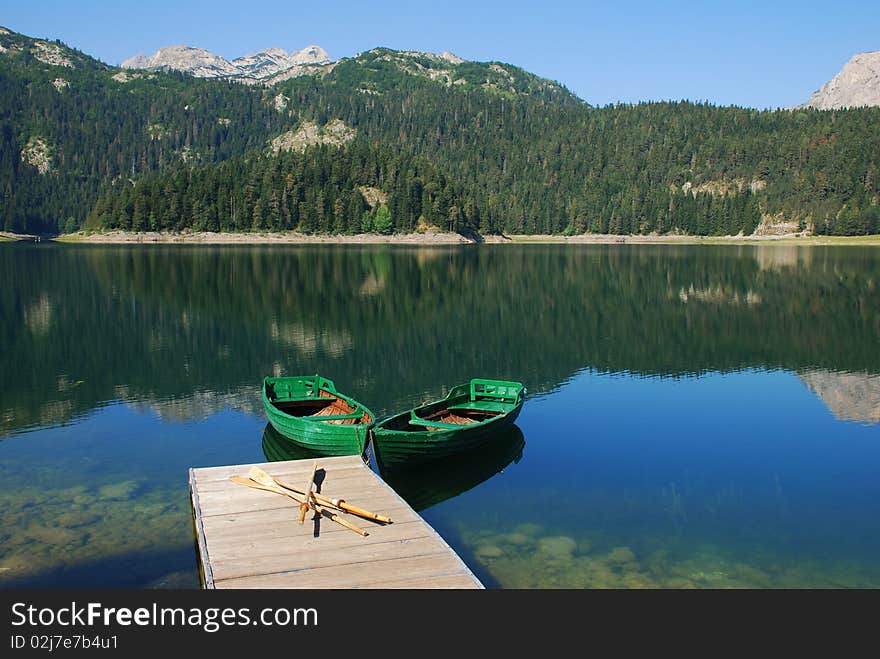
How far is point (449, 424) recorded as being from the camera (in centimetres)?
2917

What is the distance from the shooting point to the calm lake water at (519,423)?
21.0 metres

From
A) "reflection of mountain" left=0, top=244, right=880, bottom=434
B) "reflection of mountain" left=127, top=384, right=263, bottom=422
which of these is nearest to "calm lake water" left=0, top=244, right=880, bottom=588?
"reflection of mountain" left=127, top=384, right=263, bottom=422

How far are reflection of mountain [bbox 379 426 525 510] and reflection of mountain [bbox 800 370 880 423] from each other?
17.2 meters

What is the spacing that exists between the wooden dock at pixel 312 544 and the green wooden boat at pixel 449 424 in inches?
129

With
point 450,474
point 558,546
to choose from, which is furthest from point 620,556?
point 450,474

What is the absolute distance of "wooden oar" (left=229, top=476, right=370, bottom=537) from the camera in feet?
62.7

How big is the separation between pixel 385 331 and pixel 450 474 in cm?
3203

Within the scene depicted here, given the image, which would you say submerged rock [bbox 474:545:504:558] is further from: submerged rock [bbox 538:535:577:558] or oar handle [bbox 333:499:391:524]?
oar handle [bbox 333:499:391:524]

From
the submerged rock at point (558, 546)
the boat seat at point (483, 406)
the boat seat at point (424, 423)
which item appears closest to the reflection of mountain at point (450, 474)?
the boat seat at point (424, 423)

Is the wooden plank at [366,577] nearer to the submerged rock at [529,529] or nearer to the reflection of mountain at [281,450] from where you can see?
the submerged rock at [529,529]

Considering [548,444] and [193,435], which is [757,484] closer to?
[548,444]

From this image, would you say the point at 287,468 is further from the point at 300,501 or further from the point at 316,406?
the point at 316,406

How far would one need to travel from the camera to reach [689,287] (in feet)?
311

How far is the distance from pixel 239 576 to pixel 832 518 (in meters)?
17.8
